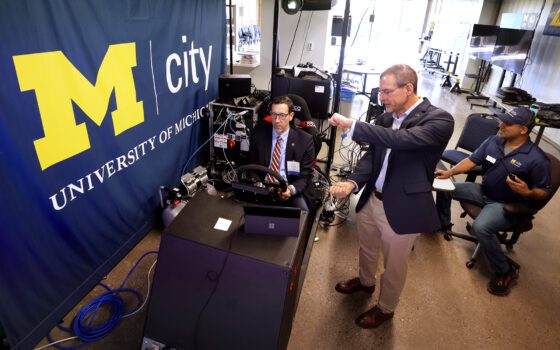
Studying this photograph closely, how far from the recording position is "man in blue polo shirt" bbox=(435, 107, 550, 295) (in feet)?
7.64

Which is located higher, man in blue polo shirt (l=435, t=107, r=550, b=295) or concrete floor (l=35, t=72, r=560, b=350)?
man in blue polo shirt (l=435, t=107, r=550, b=295)

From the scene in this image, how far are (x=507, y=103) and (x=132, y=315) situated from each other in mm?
5734

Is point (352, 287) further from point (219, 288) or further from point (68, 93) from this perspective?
point (68, 93)

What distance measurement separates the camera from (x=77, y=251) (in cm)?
213

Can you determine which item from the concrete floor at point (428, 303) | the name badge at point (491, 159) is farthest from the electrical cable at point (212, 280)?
the name badge at point (491, 159)

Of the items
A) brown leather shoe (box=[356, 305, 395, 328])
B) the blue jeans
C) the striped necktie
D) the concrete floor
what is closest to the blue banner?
the concrete floor

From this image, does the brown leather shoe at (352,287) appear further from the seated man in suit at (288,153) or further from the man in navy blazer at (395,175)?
the seated man in suit at (288,153)

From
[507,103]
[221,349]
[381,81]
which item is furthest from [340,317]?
[507,103]

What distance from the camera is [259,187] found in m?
1.47

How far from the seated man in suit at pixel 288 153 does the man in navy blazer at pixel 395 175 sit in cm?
56

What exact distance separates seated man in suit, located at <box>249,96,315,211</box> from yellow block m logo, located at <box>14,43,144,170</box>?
1010 millimetres

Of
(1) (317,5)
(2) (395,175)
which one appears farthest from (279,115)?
(1) (317,5)

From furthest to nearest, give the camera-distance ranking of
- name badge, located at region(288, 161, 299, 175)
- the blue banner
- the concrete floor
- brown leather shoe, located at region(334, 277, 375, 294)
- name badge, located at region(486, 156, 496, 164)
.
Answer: name badge, located at region(486, 156, 496, 164)
name badge, located at region(288, 161, 299, 175)
brown leather shoe, located at region(334, 277, 375, 294)
the concrete floor
the blue banner

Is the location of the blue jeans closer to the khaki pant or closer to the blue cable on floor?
the khaki pant
